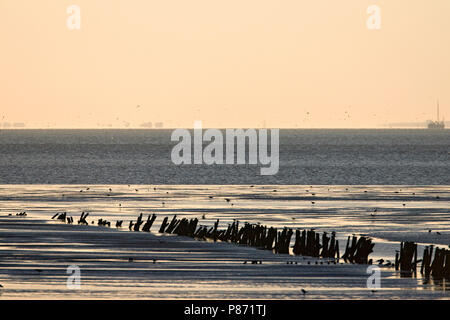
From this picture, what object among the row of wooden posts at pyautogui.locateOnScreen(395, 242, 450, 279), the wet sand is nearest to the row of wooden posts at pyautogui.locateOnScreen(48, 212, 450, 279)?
the row of wooden posts at pyautogui.locateOnScreen(395, 242, 450, 279)

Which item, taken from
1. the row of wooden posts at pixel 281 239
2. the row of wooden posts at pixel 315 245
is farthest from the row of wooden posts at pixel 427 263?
the row of wooden posts at pixel 281 239

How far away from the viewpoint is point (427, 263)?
113ft

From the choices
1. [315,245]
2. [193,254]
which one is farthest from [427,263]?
[193,254]

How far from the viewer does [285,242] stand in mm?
40562

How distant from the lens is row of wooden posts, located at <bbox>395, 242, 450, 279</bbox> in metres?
33.9

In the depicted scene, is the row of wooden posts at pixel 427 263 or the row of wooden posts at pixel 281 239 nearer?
the row of wooden posts at pixel 427 263

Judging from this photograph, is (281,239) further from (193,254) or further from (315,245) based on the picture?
(193,254)

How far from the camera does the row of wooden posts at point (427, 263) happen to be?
33875 mm

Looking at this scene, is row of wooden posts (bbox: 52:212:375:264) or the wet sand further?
row of wooden posts (bbox: 52:212:375:264)

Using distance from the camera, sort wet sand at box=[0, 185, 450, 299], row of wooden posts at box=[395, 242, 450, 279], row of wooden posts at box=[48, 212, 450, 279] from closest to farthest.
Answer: wet sand at box=[0, 185, 450, 299], row of wooden posts at box=[395, 242, 450, 279], row of wooden posts at box=[48, 212, 450, 279]

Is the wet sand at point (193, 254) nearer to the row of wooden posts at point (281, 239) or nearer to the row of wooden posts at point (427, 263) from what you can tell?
the row of wooden posts at point (427, 263)

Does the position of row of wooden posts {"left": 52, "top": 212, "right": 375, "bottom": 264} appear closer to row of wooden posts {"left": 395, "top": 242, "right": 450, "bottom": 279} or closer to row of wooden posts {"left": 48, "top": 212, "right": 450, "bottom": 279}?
row of wooden posts {"left": 48, "top": 212, "right": 450, "bottom": 279}

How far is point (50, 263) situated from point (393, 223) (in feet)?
85.5
